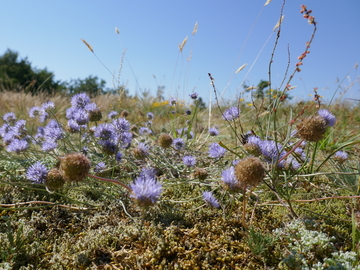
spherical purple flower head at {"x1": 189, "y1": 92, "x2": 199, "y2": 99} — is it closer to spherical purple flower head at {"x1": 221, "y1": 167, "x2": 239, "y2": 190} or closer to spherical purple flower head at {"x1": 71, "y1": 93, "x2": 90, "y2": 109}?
spherical purple flower head at {"x1": 71, "y1": 93, "x2": 90, "y2": 109}

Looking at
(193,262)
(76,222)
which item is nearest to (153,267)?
(193,262)

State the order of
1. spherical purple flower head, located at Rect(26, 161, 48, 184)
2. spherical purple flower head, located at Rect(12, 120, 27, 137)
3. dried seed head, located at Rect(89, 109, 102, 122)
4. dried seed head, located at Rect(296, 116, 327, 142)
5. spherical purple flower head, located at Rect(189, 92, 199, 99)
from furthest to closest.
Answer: spherical purple flower head, located at Rect(189, 92, 199, 99) → spherical purple flower head, located at Rect(12, 120, 27, 137) → dried seed head, located at Rect(89, 109, 102, 122) → spherical purple flower head, located at Rect(26, 161, 48, 184) → dried seed head, located at Rect(296, 116, 327, 142)

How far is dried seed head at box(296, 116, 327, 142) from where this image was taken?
1226 millimetres

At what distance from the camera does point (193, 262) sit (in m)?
1.10

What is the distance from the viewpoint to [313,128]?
1.22 m

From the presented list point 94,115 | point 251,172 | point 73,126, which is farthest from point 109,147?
point 251,172

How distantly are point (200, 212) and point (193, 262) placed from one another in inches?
15.4

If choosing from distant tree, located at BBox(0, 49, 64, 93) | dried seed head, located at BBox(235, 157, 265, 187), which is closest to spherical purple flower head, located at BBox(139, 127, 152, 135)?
dried seed head, located at BBox(235, 157, 265, 187)

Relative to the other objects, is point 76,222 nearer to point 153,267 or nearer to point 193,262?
point 153,267

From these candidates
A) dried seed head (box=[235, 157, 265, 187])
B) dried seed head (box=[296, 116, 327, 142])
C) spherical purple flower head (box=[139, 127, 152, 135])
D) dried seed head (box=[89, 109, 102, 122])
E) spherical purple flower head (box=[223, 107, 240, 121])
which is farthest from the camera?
spherical purple flower head (box=[139, 127, 152, 135])

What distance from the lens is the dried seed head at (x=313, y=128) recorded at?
123 cm

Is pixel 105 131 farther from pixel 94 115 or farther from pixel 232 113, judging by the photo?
pixel 232 113

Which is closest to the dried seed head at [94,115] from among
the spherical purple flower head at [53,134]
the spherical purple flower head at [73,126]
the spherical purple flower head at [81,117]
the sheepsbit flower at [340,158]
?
the spherical purple flower head at [81,117]

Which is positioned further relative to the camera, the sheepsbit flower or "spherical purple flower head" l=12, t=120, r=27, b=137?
"spherical purple flower head" l=12, t=120, r=27, b=137
